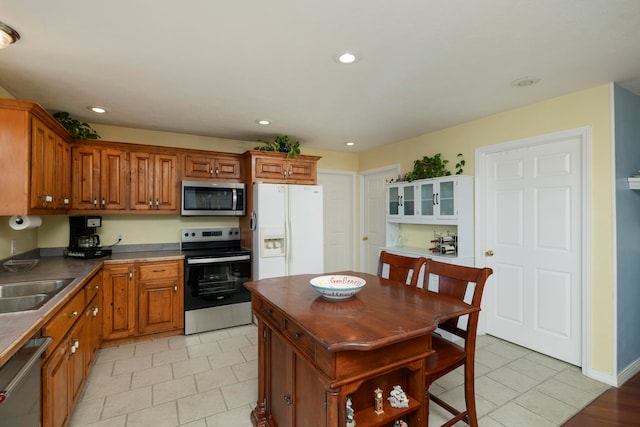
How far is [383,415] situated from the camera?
1.37 meters

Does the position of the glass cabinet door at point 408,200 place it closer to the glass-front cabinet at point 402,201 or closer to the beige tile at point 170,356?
the glass-front cabinet at point 402,201

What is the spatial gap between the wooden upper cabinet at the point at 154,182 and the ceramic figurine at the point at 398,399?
10.6ft

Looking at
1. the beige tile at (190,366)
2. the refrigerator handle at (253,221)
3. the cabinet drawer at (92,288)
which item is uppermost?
the refrigerator handle at (253,221)

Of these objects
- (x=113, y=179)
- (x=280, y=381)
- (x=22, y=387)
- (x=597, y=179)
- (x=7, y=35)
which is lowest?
(x=280, y=381)

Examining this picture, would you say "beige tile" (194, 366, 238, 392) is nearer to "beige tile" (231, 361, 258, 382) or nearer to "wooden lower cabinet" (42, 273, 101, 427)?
"beige tile" (231, 361, 258, 382)

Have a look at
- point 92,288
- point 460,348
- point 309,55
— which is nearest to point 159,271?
point 92,288

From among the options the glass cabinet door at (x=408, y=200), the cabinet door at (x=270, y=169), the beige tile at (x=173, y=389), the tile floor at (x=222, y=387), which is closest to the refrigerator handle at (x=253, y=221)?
the cabinet door at (x=270, y=169)

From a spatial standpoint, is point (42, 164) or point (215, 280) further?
point (215, 280)

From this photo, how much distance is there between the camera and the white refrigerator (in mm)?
3732

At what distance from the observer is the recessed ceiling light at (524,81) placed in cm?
242

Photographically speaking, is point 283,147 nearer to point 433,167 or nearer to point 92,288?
point 433,167

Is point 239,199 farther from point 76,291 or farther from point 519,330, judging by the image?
point 519,330

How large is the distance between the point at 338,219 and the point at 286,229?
163 centimetres

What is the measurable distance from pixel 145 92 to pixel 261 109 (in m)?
1.02
